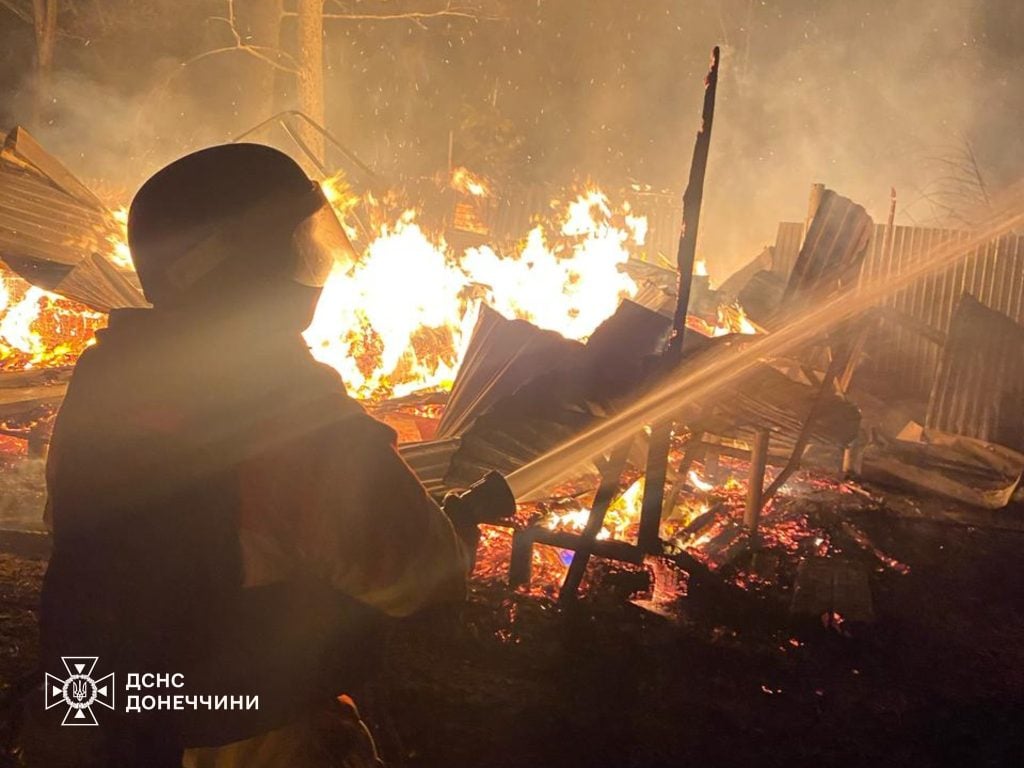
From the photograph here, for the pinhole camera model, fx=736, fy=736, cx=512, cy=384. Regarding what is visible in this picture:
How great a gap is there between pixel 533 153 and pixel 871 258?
10.6m

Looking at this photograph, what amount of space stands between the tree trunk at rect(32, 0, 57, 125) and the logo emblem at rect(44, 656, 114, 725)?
19697mm

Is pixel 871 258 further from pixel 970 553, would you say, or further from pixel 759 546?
pixel 759 546

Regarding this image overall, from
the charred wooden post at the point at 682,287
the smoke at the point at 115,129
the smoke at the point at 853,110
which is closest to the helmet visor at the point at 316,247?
the charred wooden post at the point at 682,287

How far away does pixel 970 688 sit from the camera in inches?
166

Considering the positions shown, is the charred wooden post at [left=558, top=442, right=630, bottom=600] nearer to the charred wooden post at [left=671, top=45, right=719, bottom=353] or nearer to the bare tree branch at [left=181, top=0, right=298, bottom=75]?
the charred wooden post at [left=671, top=45, right=719, bottom=353]

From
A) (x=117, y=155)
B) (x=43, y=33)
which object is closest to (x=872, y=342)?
(x=117, y=155)

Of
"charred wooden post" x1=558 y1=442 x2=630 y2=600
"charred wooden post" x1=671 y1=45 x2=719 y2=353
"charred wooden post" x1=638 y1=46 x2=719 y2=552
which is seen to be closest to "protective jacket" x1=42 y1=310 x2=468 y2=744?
"charred wooden post" x1=638 y1=46 x2=719 y2=552

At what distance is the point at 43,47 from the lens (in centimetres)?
1719

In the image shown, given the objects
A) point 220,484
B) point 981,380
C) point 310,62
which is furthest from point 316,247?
point 310,62

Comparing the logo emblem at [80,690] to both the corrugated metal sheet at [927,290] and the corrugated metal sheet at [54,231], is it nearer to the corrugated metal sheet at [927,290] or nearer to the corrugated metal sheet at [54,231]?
the corrugated metal sheet at [54,231]

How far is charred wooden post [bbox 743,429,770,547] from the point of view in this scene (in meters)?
5.46

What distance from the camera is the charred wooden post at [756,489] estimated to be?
546 centimetres

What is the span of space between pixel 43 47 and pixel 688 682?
20.1 m

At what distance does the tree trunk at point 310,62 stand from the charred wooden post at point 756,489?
11.4 meters
